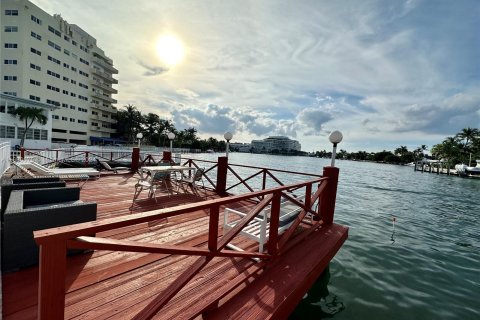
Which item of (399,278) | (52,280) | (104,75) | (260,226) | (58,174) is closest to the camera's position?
(52,280)

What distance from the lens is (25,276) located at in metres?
2.56

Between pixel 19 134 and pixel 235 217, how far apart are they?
130ft

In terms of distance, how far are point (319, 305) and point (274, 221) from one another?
2.00m

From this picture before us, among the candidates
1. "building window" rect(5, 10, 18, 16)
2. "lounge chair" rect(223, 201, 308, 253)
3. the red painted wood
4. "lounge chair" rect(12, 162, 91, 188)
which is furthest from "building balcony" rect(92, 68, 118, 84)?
the red painted wood

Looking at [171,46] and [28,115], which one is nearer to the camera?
[171,46]

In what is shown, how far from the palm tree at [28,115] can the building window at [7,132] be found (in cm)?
121

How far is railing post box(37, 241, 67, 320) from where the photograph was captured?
1087 millimetres

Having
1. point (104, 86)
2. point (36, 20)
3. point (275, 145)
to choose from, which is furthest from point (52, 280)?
point (275, 145)

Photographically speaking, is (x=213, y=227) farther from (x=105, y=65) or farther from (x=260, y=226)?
(x=105, y=65)

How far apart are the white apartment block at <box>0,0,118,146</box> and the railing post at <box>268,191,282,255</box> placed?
1623 inches

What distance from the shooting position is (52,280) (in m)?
1.14

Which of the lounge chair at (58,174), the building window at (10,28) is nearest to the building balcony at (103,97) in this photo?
the building window at (10,28)

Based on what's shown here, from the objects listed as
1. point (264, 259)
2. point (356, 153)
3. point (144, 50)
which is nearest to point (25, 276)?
point (264, 259)

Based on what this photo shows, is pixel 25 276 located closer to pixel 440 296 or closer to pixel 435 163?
pixel 440 296
